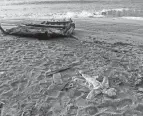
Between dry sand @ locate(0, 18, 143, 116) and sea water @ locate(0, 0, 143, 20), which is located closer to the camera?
dry sand @ locate(0, 18, 143, 116)

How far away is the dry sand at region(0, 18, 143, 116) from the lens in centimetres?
444

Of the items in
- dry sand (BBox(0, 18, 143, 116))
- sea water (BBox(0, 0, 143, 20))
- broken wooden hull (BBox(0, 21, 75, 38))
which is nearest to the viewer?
dry sand (BBox(0, 18, 143, 116))

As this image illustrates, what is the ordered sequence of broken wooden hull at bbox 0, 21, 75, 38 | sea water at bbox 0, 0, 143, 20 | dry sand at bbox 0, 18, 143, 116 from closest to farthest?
1. dry sand at bbox 0, 18, 143, 116
2. broken wooden hull at bbox 0, 21, 75, 38
3. sea water at bbox 0, 0, 143, 20

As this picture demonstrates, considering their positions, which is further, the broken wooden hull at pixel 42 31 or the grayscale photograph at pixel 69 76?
the broken wooden hull at pixel 42 31

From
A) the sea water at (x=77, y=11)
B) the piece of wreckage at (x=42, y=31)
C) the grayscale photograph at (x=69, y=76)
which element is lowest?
the grayscale photograph at (x=69, y=76)

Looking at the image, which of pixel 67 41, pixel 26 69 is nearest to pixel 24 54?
pixel 26 69

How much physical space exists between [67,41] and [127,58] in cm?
407

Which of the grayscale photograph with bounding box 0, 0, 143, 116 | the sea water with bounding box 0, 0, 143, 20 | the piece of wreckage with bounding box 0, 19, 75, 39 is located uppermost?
the sea water with bounding box 0, 0, 143, 20

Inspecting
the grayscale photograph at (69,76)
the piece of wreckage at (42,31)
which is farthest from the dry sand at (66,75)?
the piece of wreckage at (42,31)

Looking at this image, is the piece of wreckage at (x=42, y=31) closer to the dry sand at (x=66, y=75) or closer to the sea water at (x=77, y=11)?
the dry sand at (x=66, y=75)

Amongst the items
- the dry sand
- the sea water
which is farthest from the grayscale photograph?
the sea water

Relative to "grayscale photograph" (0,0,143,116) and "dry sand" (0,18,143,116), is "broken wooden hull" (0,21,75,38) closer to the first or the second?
"grayscale photograph" (0,0,143,116)

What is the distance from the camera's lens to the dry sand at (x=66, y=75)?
4438mm

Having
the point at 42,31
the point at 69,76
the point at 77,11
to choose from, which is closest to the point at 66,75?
the point at 69,76
